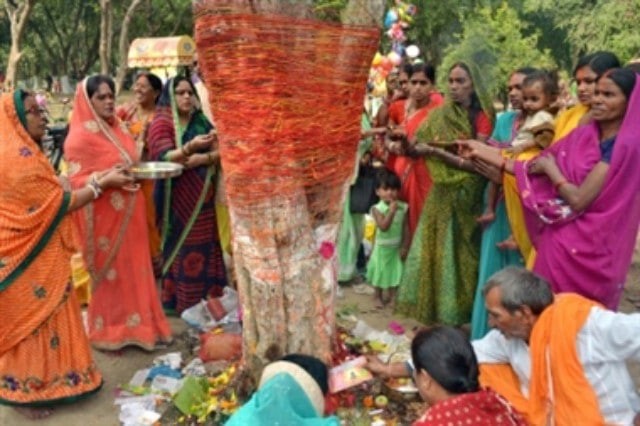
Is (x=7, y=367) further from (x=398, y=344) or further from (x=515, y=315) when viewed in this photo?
(x=515, y=315)

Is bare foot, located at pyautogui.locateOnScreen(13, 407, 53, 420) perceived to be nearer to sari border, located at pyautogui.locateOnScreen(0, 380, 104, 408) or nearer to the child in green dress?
sari border, located at pyautogui.locateOnScreen(0, 380, 104, 408)

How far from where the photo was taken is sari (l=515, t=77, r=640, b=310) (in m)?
3.02

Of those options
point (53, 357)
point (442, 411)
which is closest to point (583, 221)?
point (442, 411)

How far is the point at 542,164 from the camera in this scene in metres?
3.34

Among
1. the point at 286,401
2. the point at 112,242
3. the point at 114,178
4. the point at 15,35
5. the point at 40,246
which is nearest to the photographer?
the point at 286,401

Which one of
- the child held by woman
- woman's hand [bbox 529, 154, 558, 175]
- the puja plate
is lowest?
the puja plate

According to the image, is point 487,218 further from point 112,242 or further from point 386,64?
point 386,64

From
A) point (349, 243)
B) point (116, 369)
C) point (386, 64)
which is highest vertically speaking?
point (386, 64)

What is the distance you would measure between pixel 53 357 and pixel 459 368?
260 centimetres

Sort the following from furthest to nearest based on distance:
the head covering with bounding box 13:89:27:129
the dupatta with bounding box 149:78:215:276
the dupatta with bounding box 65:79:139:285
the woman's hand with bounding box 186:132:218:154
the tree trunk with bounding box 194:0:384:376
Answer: the dupatta with bounding box 149:78:215:276, the woman's hand with bounding box 186:132:218:154, the dupatta with bounding box 65:79:139:285, the head covering with bounding box 13:89:27:129, the tree trunk with bounding box 194:0:384:376

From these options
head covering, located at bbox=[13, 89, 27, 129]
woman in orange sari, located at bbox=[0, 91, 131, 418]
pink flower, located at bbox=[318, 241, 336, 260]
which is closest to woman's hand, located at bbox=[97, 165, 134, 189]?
woman in orange sari, located at bbox=[0, 91, 131, 418]

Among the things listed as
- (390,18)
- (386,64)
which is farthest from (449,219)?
(390,18)

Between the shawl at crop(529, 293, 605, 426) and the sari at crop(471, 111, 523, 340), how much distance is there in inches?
59.2

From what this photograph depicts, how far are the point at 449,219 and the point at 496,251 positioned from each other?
1.77 feet
